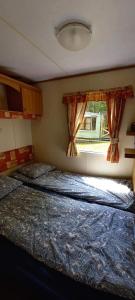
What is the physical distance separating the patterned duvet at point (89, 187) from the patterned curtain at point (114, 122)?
394 millimetres

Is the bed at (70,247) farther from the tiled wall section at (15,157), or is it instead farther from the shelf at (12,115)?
the shelf at (12,115)

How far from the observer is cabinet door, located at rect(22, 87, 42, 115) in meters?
2.49

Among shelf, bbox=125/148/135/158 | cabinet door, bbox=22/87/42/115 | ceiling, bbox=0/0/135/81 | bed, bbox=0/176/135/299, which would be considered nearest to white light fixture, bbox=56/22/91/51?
ceiling, bbox=0/0/135/81

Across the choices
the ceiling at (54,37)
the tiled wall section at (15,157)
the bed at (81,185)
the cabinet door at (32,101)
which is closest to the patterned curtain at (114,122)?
the bed at (81,185)

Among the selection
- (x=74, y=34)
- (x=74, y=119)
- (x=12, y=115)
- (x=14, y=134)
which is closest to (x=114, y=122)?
(x=74, y=119)

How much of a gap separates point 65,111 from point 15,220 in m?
1.87

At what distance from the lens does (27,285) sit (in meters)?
1.02

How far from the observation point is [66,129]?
2.81m

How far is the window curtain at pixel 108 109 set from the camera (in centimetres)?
224

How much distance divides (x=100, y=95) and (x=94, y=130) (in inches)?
22.7

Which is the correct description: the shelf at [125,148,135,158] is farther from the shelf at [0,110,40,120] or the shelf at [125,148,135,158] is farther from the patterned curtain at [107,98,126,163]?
the shelf at [0,110,40,120]

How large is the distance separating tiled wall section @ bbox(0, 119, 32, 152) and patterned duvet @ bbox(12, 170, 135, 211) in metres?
0.51

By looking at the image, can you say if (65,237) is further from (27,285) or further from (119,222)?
(119,222)

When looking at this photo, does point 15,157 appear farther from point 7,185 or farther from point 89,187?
point 89,187
